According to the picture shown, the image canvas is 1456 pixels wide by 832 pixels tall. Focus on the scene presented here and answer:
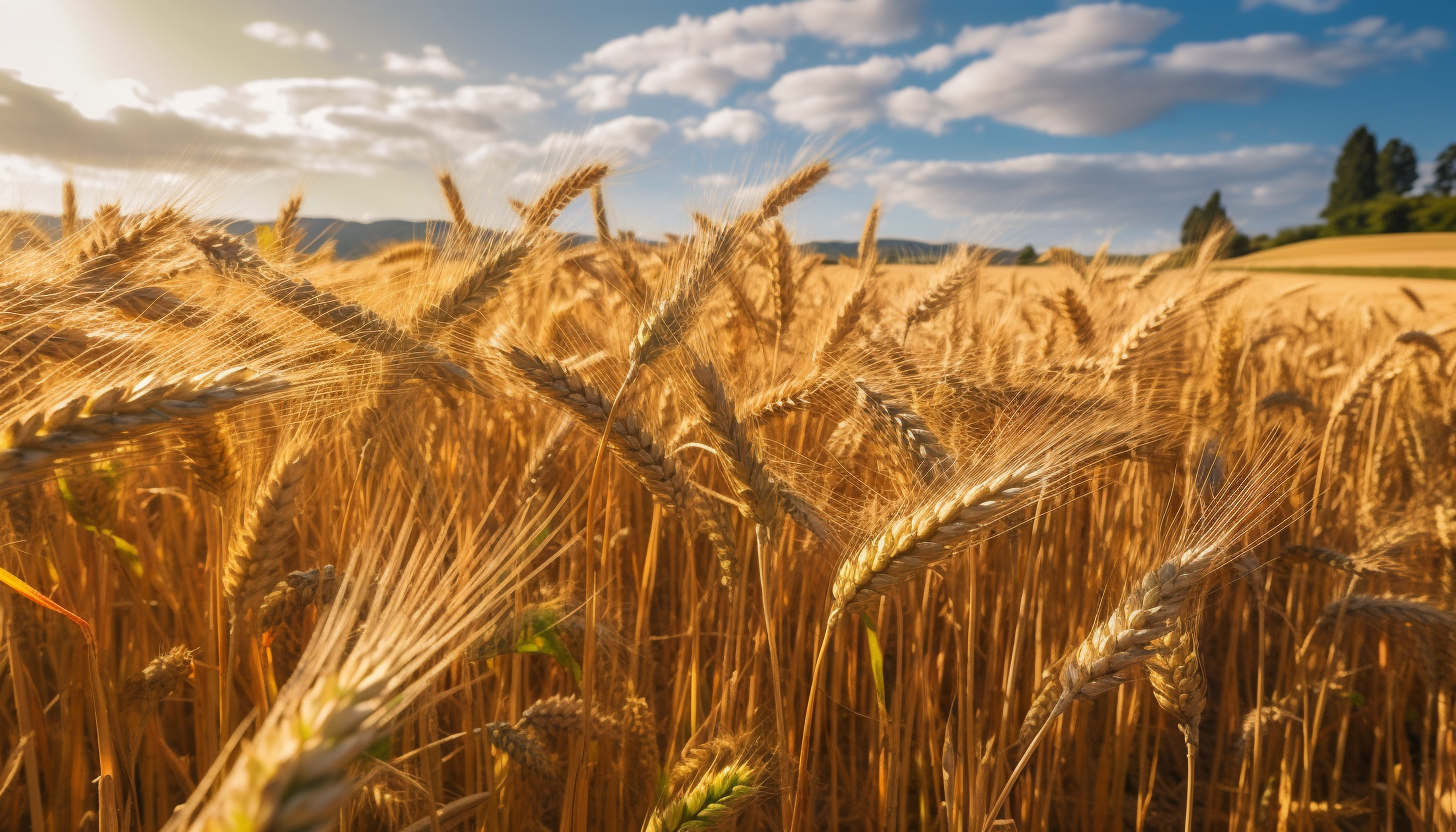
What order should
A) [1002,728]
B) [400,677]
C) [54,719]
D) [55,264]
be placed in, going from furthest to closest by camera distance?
[54,719] → [1002,728] → [55,264] → [400,677]

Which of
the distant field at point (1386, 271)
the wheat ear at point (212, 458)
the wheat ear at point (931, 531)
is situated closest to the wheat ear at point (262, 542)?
the wheat ear at point (212, 458)

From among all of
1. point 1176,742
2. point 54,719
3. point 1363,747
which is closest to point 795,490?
Answer: point 1176,742

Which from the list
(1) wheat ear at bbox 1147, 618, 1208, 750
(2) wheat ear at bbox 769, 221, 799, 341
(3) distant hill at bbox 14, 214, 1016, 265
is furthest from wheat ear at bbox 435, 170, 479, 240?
(1) wheat ear at bbox 1147, 618, 1208, 750


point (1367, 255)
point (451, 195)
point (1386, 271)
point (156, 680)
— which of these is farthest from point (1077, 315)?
point (1367, 255)

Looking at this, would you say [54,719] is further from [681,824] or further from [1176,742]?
[1176,742]

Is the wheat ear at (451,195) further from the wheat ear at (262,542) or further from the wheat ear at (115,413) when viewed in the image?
the wheat ear at (115,413)

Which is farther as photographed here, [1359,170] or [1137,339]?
[1359,170]

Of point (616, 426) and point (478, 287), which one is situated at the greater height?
point (478, 287)

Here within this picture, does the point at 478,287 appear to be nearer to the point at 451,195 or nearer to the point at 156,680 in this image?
the point at 156,680

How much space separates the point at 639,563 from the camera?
2406mm

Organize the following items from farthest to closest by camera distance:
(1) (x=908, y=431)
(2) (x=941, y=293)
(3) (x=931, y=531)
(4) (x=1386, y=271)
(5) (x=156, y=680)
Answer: (4) (x=1386, y=271) < (2) (x=941, y=293) < (1) (x=908, y=431) < (5) (x=156, y=680) < (3) (x=931, y=531)

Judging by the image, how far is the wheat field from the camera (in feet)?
3.01

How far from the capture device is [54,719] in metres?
1.77

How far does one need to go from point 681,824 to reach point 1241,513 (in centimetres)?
97
